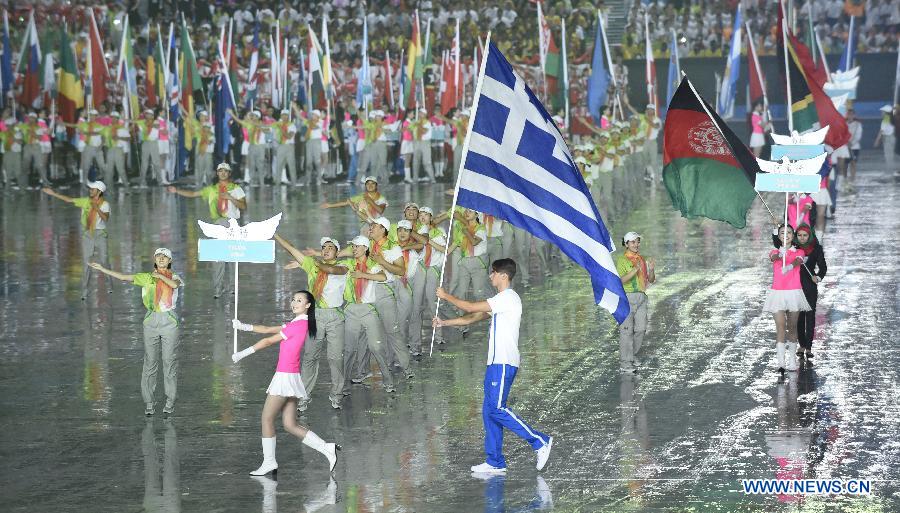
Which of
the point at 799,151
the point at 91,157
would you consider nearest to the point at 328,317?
the point at 799,151

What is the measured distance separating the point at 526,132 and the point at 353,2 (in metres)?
39.8

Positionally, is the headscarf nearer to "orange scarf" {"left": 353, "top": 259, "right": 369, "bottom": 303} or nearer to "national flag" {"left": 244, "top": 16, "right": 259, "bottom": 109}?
"orange scarf" {"left": 353, "top": 259, "right": 369, "bottom": 303}

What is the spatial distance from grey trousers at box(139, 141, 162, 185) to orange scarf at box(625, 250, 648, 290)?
967 inches

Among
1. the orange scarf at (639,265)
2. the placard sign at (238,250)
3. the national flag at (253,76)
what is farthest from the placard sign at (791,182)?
the national flag at (253,76)

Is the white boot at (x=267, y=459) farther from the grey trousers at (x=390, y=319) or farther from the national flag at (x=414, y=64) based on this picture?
the national flag at (x=414, y=64)

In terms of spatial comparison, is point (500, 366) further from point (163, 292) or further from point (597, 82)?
point (597, 82)

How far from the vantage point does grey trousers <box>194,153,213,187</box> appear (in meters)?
39.0

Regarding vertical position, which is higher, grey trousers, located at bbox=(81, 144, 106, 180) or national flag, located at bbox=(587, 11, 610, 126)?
national flag, located at bbox=(587, 11, 610, 126)

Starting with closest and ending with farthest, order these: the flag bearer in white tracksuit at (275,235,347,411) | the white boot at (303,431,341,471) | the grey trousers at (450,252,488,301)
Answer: the white boot at (303,431,341,471) < the flag bearer in white tracksuit at (275,235,347,411) < the grey trousers at (450,252,488,301)

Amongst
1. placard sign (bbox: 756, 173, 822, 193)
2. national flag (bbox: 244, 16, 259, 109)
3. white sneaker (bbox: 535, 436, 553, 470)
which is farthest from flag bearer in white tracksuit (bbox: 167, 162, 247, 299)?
national flag (bbox: 244, 16, 259, 109)

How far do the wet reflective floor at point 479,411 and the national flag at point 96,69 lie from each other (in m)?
16.6

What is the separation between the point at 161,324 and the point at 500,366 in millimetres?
3765

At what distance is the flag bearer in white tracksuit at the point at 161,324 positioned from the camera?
46.4ft

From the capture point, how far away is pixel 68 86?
40594 millimetres
